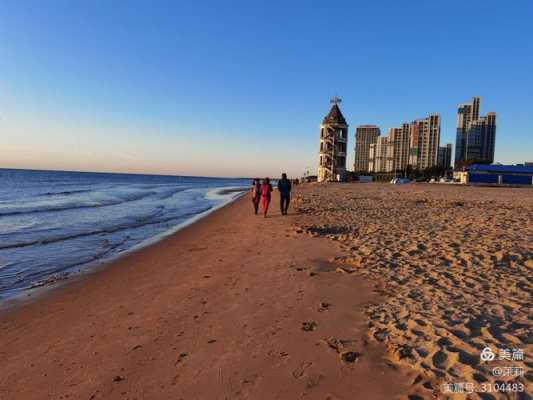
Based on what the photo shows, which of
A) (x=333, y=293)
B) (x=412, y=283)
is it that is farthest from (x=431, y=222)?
(x=333, y=293)

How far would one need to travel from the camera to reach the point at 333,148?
71.9 meters

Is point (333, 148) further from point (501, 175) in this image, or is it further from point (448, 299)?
point (448, 299)

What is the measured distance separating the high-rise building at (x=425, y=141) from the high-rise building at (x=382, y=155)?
35.8 feet

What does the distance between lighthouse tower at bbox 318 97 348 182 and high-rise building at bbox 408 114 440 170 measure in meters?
72.5

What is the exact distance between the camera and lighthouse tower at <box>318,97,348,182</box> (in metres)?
71.8

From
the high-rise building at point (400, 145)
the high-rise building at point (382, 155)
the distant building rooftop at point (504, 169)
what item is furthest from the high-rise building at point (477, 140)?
the distant building rooftop at point (504, 169)

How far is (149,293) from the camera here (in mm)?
6074

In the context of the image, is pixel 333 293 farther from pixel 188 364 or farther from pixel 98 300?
pixel 98 300

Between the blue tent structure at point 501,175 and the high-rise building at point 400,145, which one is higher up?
the high-rise building at point 400,145

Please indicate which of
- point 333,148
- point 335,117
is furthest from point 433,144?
point 333,148

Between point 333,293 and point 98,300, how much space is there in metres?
4.22

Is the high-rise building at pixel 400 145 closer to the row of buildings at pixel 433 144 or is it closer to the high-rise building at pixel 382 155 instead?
the row of buildings at pixel 433 144

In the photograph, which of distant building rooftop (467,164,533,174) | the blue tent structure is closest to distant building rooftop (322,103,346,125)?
the blue tent structure

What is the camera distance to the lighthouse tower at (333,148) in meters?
71.8
